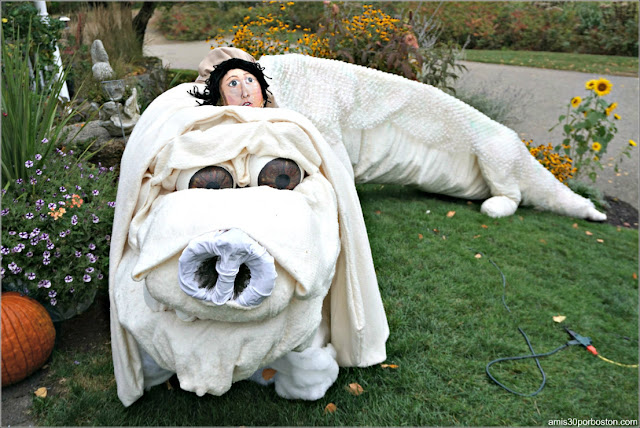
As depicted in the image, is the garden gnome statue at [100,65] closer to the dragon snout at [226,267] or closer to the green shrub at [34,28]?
the green shrub at [34,28]

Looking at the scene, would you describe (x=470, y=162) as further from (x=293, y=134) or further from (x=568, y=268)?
(x=293, y=134)

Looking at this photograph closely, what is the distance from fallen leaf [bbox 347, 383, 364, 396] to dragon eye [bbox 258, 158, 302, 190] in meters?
1.20

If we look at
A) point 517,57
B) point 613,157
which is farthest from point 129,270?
point 517,57

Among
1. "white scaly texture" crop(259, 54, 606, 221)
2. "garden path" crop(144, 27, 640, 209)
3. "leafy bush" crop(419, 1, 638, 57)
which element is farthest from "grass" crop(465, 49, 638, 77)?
"white scaly texture" crop(259, 54, 606, 221)

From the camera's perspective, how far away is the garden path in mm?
6789

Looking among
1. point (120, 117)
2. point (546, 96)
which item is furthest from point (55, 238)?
point (546, 96)

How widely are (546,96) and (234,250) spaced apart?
8.63 m

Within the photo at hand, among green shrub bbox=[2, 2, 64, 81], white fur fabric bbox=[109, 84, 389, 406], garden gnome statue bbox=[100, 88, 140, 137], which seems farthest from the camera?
green shrub bbox=[2, 2, 64, 81]

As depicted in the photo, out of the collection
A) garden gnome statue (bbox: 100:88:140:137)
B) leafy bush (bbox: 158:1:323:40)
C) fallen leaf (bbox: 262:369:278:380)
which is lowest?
leafy bush (bbox: 158:1:323:40)

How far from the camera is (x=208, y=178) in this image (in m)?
2.13

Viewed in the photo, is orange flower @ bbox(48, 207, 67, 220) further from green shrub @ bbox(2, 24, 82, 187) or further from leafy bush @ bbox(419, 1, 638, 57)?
leafy bush @ bbox(419, 1, 638, 57)

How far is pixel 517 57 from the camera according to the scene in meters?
12.7

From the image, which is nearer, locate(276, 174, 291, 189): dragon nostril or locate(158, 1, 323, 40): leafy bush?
locate(276, 174, 291, 189): dragon nostril

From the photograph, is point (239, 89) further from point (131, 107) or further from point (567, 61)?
point (567, 61)
